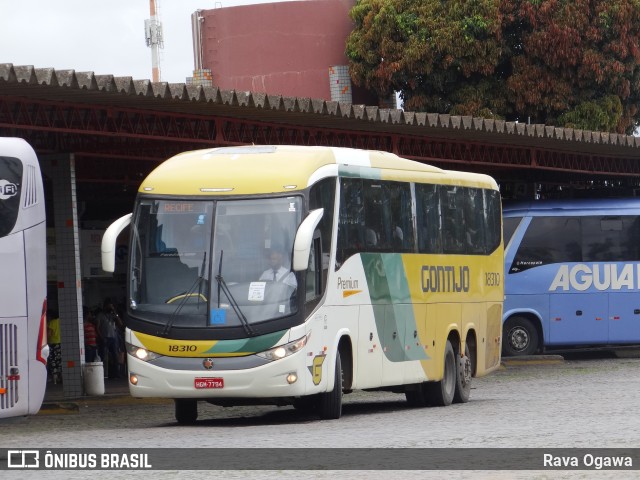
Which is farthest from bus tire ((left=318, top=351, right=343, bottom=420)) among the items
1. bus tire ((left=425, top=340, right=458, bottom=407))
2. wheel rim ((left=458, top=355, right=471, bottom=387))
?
wheel rim ((left=458, top=355, right=471, bottom=387))

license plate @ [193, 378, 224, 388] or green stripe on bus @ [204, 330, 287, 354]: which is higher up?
green stripe on bus @ [204, 330, 287, 354]

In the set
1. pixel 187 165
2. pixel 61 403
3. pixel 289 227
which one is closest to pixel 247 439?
pixel 289 227

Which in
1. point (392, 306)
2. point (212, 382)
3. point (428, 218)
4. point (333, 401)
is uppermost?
point (428, 218)

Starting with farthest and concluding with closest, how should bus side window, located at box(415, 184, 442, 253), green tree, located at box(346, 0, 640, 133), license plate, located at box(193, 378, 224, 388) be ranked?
green tree, located at box(346, 0, 640, 133), bus side window, located at box(415, 184, 442, 253), license plate, located at box(193, 378, 224, 388)

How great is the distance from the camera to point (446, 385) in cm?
2259

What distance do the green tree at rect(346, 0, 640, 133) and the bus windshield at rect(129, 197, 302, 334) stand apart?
109ft

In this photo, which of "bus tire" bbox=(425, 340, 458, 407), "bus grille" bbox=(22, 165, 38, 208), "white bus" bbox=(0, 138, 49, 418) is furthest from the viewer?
"bus tire" bbox=(425, 340, 458, 407)

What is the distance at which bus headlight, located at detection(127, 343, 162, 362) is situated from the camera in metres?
17.8

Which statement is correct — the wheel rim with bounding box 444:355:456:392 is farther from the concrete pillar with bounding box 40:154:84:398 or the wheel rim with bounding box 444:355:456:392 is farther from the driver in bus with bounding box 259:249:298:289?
the concrete pillar with bounding box 40:154:84:398

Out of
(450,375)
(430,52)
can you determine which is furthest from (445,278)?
(430,52)

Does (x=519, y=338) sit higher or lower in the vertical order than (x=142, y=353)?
lower

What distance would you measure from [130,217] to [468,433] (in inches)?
217

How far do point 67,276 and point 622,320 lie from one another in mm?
14438

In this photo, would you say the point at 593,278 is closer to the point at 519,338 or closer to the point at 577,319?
the point at 577,319
